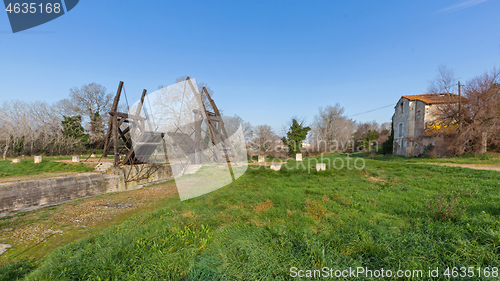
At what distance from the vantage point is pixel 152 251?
12.4ft

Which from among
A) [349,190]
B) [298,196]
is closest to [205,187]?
[298,196]

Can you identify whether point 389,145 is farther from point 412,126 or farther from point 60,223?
point 60,223

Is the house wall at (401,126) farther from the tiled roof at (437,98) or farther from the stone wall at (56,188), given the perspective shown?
the stone wall at (56,188)

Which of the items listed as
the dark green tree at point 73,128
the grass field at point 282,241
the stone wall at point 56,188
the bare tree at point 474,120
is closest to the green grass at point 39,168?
the stone wall at point 56,188

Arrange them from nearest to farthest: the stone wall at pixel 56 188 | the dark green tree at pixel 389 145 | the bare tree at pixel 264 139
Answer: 1. the stone wall at pixel 56 188
2. the dark green tree at pixel 389 145
3. the bare tree at pixel 264 139

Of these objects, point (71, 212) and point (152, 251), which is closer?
point (152, 251)

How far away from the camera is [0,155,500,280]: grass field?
10.4 ft

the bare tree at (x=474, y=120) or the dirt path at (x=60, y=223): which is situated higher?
the bare tree at (x=474, y=120)

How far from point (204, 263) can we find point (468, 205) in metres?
7.25

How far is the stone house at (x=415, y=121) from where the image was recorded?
21109 millimetres

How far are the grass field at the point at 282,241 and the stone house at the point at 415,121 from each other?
60.6 ft

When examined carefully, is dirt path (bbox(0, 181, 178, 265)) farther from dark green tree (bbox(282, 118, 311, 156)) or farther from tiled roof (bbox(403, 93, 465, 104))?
tiled roof (bbox(403, 93, 465, 104))

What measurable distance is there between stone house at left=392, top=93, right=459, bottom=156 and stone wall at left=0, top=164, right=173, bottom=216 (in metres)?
28.8

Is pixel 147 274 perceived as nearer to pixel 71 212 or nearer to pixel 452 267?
pixel 452 267
